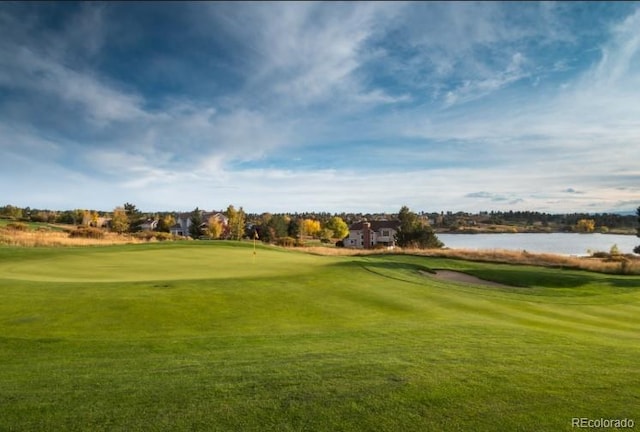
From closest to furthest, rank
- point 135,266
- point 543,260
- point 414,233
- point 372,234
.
A: point 135,266 → point 543,260 → point 414,233 → point 372,234

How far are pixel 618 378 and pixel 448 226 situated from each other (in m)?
184

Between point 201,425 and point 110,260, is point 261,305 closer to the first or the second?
point 201,425

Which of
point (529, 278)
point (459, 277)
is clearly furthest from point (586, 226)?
point (459, 277)

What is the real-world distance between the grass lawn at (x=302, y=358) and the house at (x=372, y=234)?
86.1 meters

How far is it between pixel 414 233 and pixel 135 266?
52647mm

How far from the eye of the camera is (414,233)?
65.5m

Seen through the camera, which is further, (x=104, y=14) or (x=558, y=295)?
(x=558, y=295)

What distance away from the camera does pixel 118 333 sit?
8.12 meters

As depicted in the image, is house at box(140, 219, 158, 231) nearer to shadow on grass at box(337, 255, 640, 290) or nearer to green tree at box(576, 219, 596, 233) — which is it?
shadow on grass at box(337, 255, 640, 290)

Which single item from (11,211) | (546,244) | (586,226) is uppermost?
(11,211)

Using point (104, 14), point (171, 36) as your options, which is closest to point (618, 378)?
point (171, 36)

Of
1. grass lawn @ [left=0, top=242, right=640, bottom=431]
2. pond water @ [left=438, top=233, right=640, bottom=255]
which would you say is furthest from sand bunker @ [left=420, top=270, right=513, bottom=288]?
pond water @ [left=438, top=233, right=640, bottom=255]

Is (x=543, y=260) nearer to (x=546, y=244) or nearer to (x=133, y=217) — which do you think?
(x=546, y=244)

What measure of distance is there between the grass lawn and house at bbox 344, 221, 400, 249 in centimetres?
8613
